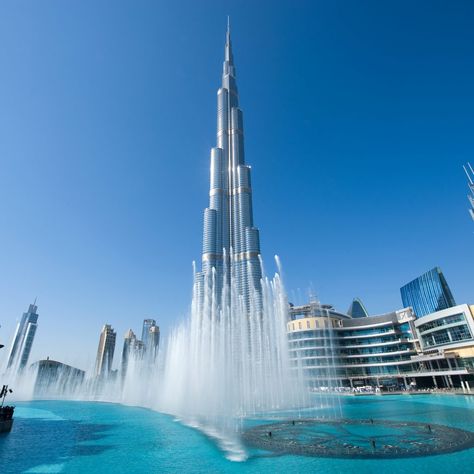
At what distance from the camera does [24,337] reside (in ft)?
598

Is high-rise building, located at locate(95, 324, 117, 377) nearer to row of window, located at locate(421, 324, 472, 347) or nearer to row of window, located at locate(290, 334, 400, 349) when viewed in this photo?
row of window, located at locate(290, 334, 400, 349)

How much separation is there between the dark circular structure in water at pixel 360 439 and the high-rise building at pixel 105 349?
160 m

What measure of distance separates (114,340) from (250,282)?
88286 mm

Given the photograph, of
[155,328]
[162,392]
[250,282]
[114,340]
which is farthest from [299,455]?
[114,340]

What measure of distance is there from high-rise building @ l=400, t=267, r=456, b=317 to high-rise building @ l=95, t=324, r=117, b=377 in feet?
501

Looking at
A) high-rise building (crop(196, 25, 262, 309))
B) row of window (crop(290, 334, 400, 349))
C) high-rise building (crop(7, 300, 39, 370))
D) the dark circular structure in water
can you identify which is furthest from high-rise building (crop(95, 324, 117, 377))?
the dark circular structure in water

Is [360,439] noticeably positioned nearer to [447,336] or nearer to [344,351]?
[447,336]

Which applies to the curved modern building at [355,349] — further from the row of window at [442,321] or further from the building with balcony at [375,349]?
the row of window at [442,321]

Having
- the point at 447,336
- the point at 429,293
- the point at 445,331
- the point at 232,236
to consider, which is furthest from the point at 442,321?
the point at 232,236

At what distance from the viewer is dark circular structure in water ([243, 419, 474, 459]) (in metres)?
17.2

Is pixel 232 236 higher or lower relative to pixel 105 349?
higher

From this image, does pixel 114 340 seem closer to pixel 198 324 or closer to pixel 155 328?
pixel 155 328

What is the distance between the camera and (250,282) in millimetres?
158250

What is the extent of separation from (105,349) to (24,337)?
58.1 metres
